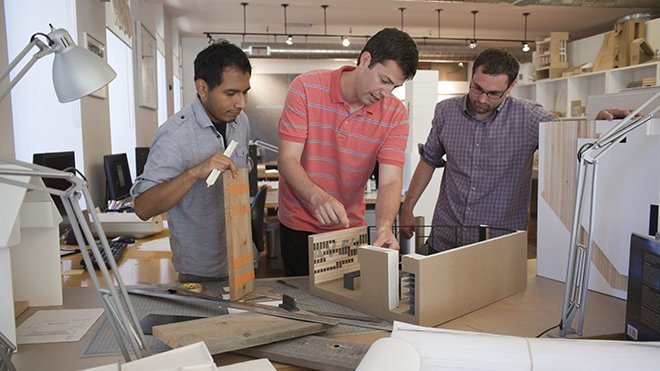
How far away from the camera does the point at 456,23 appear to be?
8336mm

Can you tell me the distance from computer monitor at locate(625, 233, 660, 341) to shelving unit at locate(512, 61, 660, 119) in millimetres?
4485

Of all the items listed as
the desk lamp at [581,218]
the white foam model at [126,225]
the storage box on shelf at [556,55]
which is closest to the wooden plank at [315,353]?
the desk lamp at [581,218]

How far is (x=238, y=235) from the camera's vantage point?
1.31 metres

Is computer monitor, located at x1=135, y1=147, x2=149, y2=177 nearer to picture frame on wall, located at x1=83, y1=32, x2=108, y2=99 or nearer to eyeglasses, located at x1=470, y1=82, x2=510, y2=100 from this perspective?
picture frame on wall, located at x1=83, y1=32, x2=108, y2=99

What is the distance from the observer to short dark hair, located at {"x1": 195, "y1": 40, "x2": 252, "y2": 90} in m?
1.56

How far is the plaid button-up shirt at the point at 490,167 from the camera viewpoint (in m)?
2.02

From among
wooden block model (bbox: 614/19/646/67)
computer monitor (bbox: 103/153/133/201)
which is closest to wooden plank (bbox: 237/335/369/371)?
computer monitor (bbox: 103/153/133/201)

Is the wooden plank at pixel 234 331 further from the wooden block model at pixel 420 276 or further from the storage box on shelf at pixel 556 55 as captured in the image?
the storage box on shelf at pixel 556 55

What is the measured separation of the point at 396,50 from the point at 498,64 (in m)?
0.56

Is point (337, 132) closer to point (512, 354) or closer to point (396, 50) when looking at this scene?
point (396, 50)

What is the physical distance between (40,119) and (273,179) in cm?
274

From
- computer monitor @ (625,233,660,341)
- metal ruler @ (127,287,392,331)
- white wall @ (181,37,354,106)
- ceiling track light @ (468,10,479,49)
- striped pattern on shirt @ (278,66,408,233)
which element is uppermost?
ceiling track light @ (468,10,479,49)

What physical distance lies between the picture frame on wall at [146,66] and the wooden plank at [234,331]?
4.17 meters

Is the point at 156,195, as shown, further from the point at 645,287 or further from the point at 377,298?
the point at 645,287
